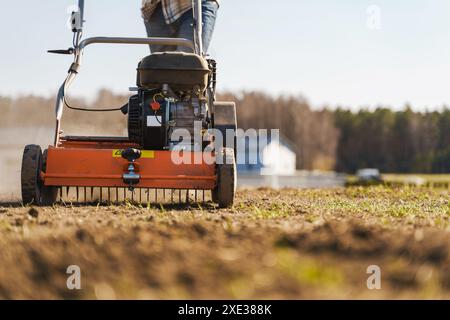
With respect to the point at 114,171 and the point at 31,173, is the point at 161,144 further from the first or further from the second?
the point at 31,173

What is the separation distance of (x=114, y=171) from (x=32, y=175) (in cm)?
57

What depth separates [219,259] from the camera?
2.59 meters

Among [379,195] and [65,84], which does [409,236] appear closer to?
[65,84]

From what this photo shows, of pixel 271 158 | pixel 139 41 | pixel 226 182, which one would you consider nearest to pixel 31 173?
pixel 226 182

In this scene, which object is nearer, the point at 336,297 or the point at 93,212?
the point at 336,297

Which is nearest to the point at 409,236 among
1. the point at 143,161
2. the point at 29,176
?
the point at 143,161

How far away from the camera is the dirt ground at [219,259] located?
2.28 metres

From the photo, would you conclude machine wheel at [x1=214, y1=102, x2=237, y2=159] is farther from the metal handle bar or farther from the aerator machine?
A: the metal handle bar

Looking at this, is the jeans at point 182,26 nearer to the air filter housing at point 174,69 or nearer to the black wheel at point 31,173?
the air filter housing at point 174,69

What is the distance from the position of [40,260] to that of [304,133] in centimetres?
8217

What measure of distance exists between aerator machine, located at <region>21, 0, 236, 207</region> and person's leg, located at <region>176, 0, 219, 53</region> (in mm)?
258

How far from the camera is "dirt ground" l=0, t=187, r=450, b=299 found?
228 cm
